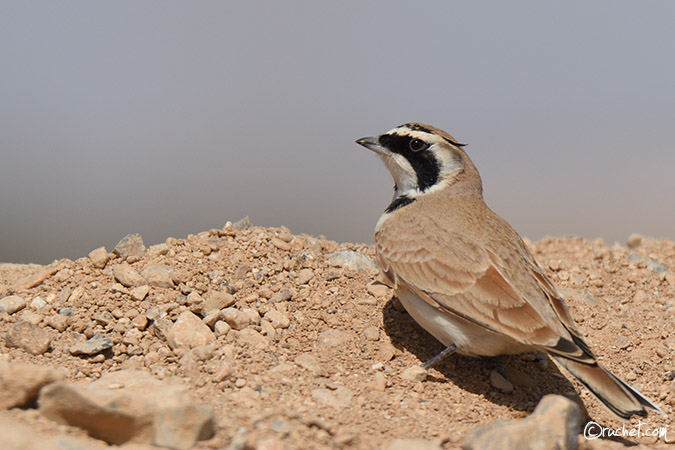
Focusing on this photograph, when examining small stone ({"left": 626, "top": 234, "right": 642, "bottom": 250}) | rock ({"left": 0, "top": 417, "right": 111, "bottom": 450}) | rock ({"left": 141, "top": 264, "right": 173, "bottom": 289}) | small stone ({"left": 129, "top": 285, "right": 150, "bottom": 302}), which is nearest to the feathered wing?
rock ({"left": 141, "top": 264, "right": 173, "bottom": 289})

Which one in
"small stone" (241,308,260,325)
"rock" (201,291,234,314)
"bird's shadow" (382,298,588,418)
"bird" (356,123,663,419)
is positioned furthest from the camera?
"rock" (201,291,234,314)

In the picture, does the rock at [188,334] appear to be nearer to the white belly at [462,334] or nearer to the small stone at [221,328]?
the small stone at [221,328]

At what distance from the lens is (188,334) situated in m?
5.61

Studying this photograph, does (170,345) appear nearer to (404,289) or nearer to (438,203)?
(404,289)

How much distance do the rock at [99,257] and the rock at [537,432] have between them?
15.0 ft

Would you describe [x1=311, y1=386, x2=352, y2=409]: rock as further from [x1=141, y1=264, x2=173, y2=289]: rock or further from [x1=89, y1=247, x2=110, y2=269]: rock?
[x1=89, y1=247, x2=110, y2=269]: rock

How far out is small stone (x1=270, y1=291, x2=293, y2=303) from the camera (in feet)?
20.9

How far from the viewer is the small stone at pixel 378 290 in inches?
262

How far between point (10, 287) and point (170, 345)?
2.55 m

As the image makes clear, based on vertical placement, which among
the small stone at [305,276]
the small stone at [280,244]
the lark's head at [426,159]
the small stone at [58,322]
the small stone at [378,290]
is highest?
the lark's head at [426,159]

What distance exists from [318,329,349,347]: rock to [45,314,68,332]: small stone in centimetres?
248

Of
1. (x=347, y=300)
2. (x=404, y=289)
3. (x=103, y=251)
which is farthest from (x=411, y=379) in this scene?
(x=103, y=251)

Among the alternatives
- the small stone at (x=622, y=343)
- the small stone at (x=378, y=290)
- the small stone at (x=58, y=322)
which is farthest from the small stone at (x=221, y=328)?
the small stone at (x=622, y=343)

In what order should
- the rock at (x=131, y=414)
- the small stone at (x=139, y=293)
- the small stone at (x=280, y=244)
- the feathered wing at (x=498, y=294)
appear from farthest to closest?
1. the small stone at (x=280, y=244)
2. the small stone at (x=139, y=293)
3. the feathered wing at (x=498, y=294)
4. the rock at (x=131, y=414)
